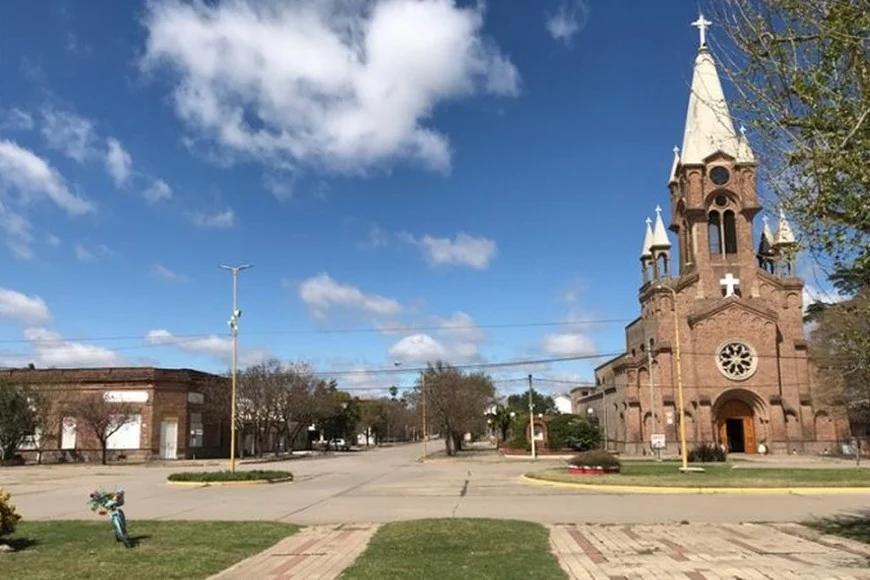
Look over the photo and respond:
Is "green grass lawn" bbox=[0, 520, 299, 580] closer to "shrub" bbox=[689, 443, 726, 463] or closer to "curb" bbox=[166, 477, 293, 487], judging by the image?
"curb" bbox=[166, 477, 293, 487]

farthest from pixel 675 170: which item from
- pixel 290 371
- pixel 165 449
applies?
pixel 165 449

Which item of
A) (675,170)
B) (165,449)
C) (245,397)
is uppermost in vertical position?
(675,170)

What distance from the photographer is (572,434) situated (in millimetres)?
63594

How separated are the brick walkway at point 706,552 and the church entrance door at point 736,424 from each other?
4578 cm

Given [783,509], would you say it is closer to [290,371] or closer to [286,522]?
[286,522]

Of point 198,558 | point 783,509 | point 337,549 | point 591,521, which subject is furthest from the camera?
point 783,509

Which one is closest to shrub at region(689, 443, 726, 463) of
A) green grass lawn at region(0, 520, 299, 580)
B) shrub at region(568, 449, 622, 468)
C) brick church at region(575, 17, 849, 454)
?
brick church at region(575, 17, 849, 454)

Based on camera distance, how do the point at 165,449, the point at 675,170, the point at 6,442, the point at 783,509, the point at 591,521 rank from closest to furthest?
the point at 591,521 < the point at 783,509 < the point at 6,442 < the point at 165,449 < the point at 675,170

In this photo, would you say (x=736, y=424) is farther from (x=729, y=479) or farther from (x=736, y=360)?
(x=729, y=479)

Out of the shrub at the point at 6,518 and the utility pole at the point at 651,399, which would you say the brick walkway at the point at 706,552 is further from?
the utility pole at the point at 651,399

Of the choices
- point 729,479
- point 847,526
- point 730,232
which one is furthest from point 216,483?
point 730,232

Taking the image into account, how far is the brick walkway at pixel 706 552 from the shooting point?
9.86 meters

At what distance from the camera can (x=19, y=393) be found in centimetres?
5547

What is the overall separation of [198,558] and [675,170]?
2396 inches
